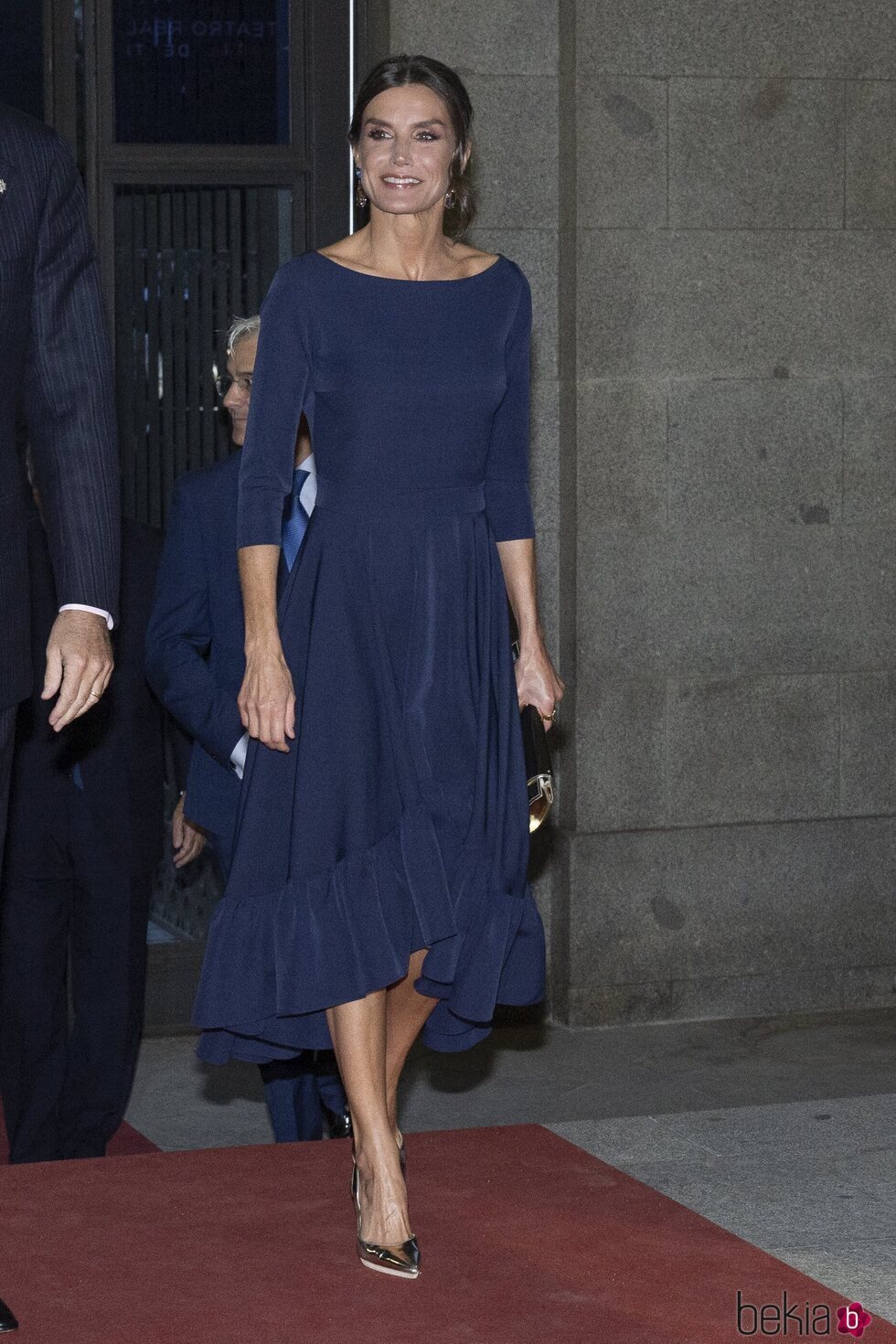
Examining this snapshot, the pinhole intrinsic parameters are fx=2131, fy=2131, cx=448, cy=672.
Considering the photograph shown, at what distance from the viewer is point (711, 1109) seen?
566cm

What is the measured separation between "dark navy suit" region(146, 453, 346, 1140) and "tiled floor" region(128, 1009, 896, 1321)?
62 cm

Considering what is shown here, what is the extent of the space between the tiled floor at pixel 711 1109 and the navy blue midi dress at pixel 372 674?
900 millimetres

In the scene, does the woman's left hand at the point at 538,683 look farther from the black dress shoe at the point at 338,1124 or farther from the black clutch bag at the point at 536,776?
the black dress shoe at the point at 338,1124

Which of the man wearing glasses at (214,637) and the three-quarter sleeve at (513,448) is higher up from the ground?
the three-quarter sleeve at (513,448)

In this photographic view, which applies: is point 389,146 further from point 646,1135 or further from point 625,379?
point 625,379

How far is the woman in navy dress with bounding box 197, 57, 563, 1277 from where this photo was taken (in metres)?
3.80

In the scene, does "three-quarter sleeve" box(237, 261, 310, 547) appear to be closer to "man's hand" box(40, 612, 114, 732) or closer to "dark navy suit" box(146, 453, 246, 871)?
"man's hand" box(40, 612, 114, 732)

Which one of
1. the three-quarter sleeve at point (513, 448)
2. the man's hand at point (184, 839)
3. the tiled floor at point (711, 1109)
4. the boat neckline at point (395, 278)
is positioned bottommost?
the tiled floor at point (711, 1109)

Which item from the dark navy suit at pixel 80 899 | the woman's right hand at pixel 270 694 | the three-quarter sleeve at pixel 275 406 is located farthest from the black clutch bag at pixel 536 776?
the dark navy suit at pixel 80 899

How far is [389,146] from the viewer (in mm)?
3871

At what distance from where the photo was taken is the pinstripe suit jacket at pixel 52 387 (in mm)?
3129

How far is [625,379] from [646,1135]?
2960mm

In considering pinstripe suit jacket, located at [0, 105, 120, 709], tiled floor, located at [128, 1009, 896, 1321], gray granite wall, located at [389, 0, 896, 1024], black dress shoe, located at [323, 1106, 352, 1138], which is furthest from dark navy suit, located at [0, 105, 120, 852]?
gray granite wall, located at [389, 0, 896, 1024]

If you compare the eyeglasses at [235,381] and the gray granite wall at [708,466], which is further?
the gray granite wall at [708,466]
